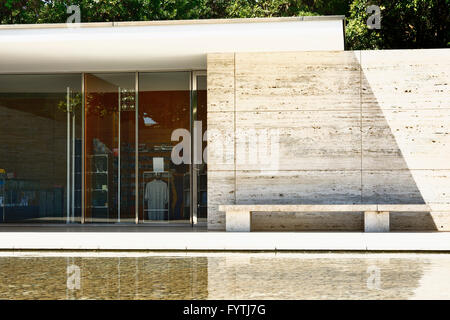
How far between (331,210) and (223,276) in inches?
243

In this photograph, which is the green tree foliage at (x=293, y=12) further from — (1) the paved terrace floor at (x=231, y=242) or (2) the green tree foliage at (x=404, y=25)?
(1) the paved terrace floor at (x=231, y=242)

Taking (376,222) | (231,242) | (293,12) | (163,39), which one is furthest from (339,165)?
(293,12)

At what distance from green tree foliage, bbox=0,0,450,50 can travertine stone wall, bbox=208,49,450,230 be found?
38.5ft

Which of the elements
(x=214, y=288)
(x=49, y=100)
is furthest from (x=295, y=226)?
(x=214, y=288)

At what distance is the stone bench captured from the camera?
44.8 feet

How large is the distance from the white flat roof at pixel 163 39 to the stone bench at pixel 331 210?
3.32m

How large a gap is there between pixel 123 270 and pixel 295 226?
6724 mm

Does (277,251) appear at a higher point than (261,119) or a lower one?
lower

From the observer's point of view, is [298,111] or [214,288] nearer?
[214,288]

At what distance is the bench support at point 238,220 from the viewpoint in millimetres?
14070

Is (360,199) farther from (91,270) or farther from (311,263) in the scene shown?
Answer: (91,270)

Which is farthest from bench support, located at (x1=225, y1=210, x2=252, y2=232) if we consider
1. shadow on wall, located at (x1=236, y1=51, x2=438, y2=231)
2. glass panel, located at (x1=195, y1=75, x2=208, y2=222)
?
glass panel, located at (x1=195, y1=75, x2=208, y2=222)

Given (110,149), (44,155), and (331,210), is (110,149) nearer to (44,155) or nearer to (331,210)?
(44,155)
